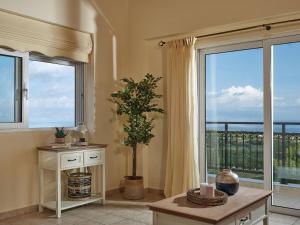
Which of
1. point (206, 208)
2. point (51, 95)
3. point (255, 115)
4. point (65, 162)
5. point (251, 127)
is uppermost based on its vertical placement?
point (51, 95)

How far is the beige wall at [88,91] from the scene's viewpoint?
3510 mm

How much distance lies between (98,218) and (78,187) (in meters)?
0.53

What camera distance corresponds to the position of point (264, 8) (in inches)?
143

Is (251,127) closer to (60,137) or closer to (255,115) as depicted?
(255,115)

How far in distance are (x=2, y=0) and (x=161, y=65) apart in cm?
215

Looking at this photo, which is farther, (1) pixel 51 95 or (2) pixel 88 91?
(2) pixel 88 91

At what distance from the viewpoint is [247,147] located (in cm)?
407

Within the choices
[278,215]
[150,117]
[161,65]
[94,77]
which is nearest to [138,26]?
[161,65]

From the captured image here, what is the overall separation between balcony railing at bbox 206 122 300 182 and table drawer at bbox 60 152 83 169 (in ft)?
5.61

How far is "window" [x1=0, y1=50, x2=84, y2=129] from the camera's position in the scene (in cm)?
361

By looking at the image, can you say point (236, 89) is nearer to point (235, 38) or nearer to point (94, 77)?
point (235, 38)

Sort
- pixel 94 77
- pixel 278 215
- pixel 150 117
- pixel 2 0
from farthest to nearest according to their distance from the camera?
pixel 150 117
pixel 94 77
pixel 278 215
pixel 2 0

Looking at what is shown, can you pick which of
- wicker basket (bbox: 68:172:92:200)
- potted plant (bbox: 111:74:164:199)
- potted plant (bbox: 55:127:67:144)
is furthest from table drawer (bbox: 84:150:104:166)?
potted plant (bbox: 111:74:164:199)

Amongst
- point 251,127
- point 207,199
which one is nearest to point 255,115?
point 251,127
